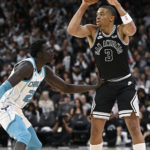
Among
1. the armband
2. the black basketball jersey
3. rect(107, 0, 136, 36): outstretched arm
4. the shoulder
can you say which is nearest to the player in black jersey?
the black basketball jersey

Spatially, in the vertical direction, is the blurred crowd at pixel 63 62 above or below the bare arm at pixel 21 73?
below

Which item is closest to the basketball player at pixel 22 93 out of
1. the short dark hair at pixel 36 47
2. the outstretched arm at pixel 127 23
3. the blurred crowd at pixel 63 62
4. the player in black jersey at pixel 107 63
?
the short dark hair at pixel 36 47

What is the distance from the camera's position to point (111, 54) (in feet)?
18.6

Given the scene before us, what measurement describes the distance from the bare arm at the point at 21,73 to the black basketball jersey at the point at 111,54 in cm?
120

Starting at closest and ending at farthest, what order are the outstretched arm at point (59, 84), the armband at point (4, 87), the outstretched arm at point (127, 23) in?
1. the armband at point (4, 87)
2. the outstretched arm at point (127, 23)
3. the outstretched arm at point (59, 84)

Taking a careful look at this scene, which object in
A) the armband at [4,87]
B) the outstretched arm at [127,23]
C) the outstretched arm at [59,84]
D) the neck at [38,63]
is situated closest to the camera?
the armband at [4,87]

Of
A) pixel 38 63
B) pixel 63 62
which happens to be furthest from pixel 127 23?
pixel 63 62

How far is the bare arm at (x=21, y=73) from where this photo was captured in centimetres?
479

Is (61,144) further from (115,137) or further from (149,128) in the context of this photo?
(149,128)

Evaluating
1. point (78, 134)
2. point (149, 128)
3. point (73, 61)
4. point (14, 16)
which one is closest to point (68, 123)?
point (78, 134)

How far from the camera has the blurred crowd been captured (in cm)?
1088

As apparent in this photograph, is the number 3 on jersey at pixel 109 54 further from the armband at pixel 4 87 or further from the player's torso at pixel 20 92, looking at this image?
the armband at pixel 4 87

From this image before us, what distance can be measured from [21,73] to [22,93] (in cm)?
34

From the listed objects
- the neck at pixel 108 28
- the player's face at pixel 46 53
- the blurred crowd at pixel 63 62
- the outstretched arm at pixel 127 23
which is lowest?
the blurred crowd at pixel 63 62
